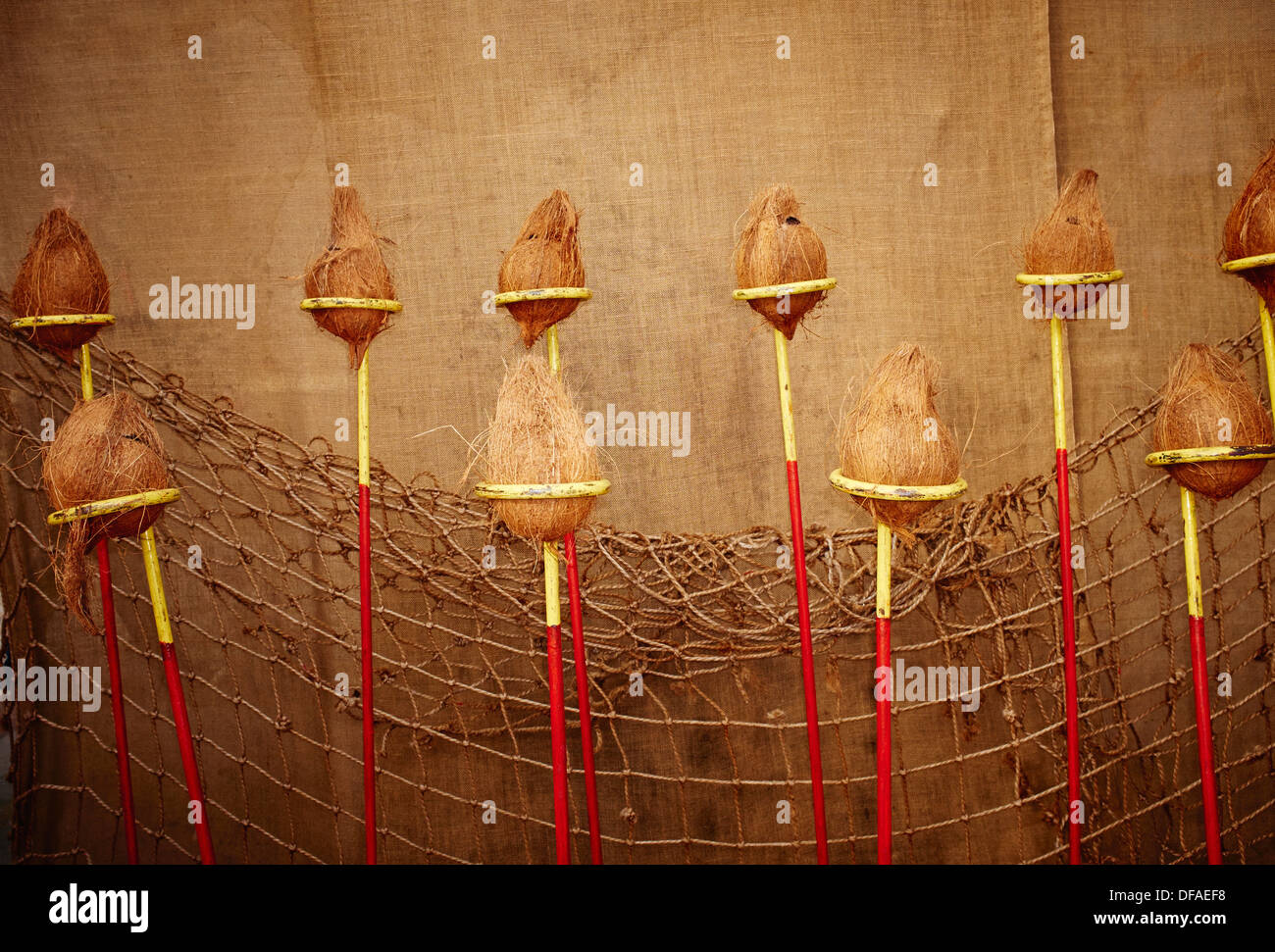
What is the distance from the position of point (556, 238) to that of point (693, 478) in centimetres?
91

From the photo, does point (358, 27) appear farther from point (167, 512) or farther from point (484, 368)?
point (167, 512)

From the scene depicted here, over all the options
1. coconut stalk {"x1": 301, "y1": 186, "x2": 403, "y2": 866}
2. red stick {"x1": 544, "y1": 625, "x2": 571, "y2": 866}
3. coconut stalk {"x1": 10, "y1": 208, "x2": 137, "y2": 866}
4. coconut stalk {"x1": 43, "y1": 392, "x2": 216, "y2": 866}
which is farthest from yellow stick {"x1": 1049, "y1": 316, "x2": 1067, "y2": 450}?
→ coconut stalk {"x1": 10, "y1": 208, "x2": 137, "y2": 866}

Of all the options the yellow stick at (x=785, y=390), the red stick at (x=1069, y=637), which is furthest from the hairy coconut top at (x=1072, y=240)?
the yellow stick at (x=785, y=390)

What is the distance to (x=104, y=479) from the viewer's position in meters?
1.36

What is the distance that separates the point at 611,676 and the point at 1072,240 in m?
1.25

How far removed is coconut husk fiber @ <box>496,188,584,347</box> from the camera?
1444mm

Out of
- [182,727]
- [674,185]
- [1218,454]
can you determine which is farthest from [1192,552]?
[182,727]

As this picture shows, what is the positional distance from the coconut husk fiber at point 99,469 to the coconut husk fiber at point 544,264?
545 mm

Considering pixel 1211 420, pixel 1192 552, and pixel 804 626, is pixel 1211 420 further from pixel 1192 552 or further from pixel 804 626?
pixel 804 626

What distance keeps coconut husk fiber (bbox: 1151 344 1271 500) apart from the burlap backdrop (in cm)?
86

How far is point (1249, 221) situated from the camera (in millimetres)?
1434

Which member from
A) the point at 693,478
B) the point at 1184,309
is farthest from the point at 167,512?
the point at 1184,309

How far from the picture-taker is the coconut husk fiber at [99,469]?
136 centimetres

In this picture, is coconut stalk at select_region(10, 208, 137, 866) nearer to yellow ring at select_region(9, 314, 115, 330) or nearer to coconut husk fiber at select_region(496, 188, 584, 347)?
yellow ring at select_region(9, 314, 115, 330)
